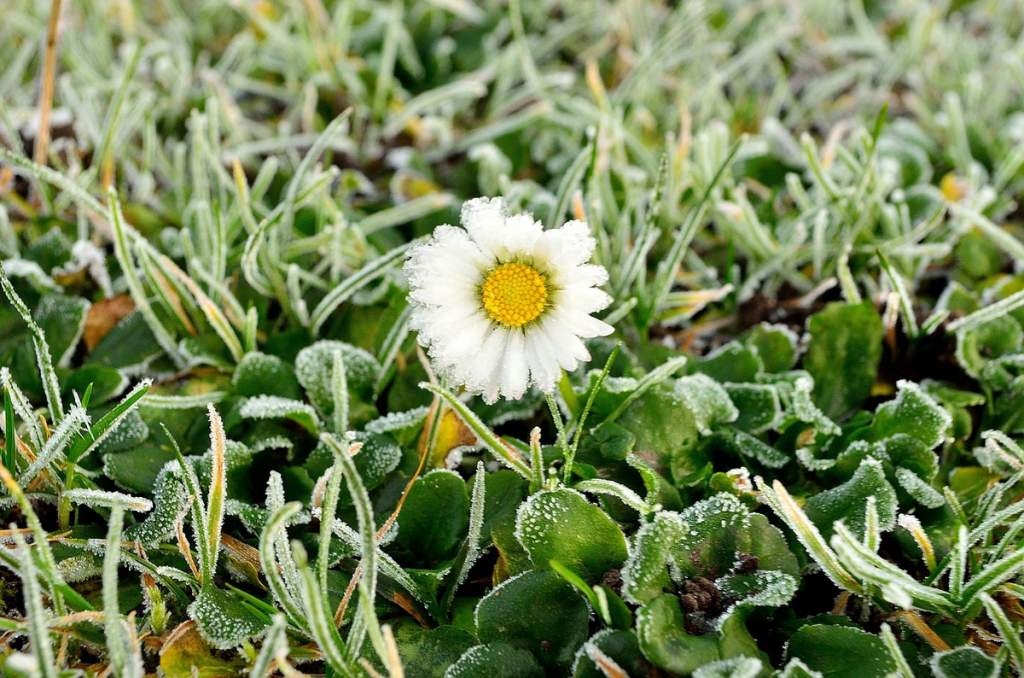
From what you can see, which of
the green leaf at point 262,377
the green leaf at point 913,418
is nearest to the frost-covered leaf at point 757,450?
the green leaf at point 913,418

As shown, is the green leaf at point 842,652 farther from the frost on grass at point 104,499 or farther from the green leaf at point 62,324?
the green leaf at point 62,324

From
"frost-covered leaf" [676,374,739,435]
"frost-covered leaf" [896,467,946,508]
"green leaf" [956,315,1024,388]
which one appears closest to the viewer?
"frost-covered leaf" [896,467,946,508]

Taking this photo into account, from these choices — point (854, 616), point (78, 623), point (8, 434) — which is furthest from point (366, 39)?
point (854, 616)

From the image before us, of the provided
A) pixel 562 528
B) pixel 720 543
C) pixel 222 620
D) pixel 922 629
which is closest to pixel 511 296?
pixel 562 528

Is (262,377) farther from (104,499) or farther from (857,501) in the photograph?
(857,501)

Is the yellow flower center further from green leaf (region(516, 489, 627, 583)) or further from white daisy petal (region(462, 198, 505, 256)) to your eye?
green leaf (region(516, 489, 627, 583))

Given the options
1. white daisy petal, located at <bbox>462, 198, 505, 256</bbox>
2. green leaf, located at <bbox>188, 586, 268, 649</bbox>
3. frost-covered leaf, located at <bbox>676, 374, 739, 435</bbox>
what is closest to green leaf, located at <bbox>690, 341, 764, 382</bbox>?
frost-covered leaf, located at <bbox>676, 374, 739, 435</bbox>
